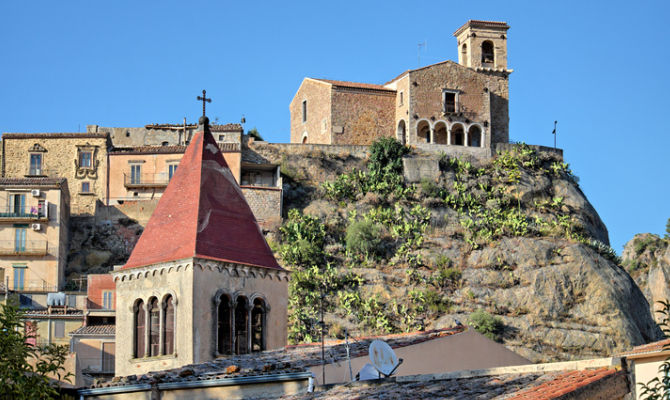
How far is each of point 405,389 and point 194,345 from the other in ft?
29.5

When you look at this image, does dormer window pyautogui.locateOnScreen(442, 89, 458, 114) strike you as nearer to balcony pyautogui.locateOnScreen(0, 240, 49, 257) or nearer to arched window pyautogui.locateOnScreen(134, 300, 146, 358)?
balcony pyautogui.locateOnScreen(0, 240, 49, 257)

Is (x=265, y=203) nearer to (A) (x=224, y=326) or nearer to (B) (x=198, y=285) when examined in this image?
(A) (x=224, y=326)

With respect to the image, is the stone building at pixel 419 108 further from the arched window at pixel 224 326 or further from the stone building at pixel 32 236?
the arched window at pixel 224 326

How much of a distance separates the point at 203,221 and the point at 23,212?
3481 centimetres

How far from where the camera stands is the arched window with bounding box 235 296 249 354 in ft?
84.4

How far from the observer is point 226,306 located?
2580 centimetres

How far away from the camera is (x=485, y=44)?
2980 inches

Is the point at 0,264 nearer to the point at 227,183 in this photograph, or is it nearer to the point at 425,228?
the point at 425,228

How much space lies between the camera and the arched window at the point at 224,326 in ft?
83.4

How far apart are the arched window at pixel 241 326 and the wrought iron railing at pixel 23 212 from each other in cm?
3493

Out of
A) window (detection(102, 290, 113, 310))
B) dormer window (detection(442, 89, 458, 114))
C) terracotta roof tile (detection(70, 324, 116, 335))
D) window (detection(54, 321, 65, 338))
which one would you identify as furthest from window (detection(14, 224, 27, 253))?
dormer window (detection(442, 89, 458, 114))

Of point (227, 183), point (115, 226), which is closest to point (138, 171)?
point (115, 226)

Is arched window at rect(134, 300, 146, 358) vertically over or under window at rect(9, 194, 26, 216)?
under

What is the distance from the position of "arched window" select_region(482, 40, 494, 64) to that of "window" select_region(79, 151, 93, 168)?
2763 centimetres
